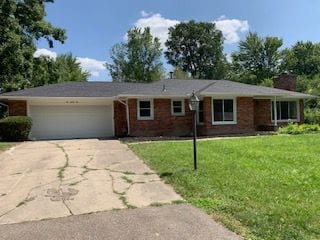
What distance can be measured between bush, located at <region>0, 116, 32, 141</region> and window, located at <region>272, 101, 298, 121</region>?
1541cm

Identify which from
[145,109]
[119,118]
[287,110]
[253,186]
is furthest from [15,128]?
[287,110]

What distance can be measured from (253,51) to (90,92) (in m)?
40.0

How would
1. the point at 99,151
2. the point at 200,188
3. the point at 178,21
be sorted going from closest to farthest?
the point at 200,188 < the point at 99,151 < the point at 178,21

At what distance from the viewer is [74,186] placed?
7.53 metres

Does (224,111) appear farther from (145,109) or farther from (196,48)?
(196,48)

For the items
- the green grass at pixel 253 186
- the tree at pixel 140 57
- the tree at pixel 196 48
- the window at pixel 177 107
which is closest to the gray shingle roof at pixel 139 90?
the window at pixel 177 107

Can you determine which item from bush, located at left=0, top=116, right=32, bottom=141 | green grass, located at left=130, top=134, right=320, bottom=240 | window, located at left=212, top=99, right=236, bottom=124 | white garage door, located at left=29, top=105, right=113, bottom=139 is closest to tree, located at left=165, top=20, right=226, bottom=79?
window, located at left=212, top=99, right=236, bottom=124

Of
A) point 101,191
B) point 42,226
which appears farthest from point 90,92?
point 42,226

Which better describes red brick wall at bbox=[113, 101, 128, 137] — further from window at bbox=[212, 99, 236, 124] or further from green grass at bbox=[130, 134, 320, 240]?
green grass at bbox=[130, 134, 320, 240]

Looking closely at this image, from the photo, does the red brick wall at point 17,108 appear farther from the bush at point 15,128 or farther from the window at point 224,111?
the window at point 224,111

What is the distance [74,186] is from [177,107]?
1341 cm

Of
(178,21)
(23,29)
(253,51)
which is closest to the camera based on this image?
(23,29)

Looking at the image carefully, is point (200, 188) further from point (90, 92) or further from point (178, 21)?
point (178, 21)

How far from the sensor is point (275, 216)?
17.0ft
